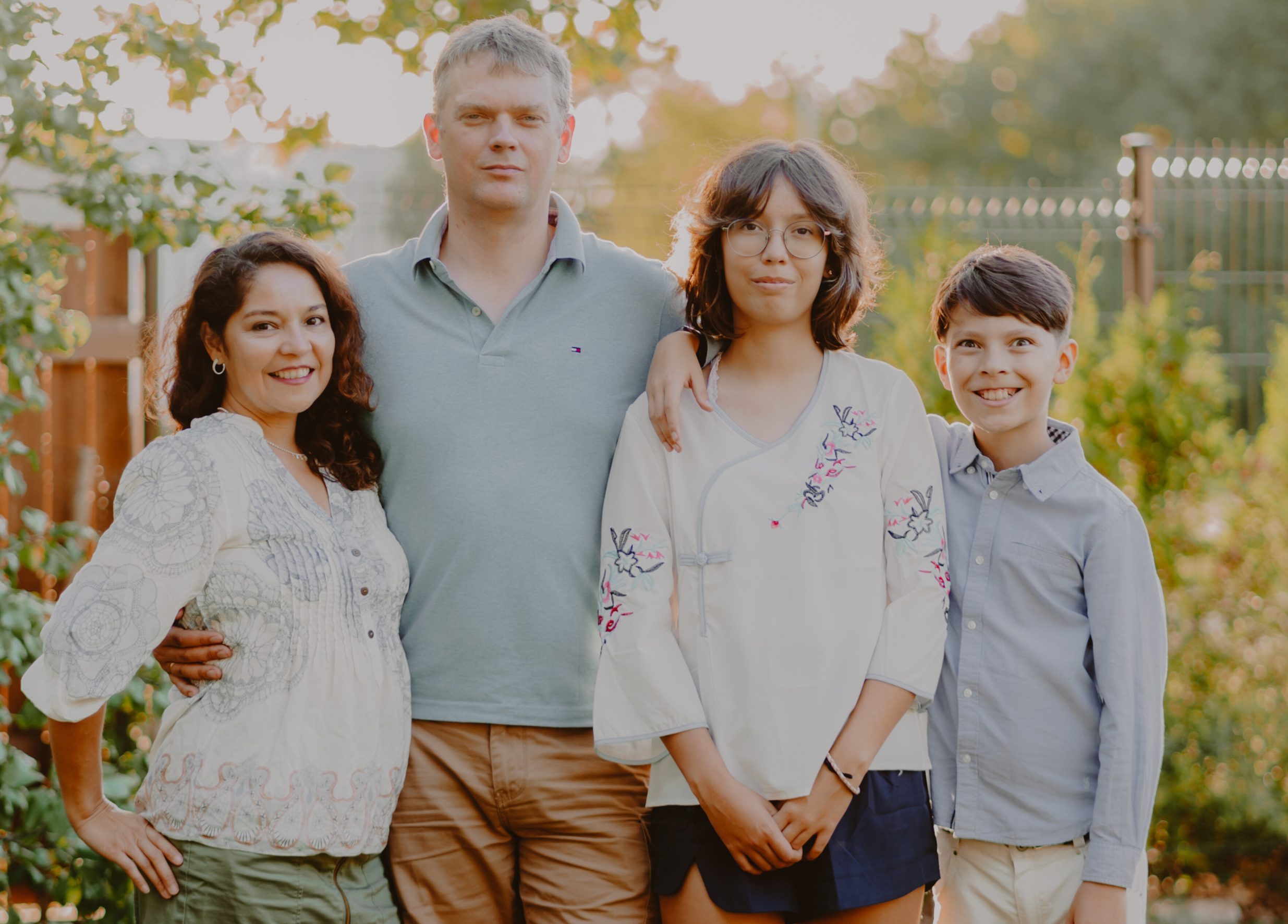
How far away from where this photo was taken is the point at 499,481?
2350 millimetres

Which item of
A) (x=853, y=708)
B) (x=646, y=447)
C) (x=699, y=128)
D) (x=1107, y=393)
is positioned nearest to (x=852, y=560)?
(x=853, y=708)

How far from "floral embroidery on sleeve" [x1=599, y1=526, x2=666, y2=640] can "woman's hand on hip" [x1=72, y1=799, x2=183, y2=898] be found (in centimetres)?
83

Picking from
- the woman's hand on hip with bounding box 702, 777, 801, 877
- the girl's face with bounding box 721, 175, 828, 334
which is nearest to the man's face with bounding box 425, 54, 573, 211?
the girl's face with bounding box 721, 175, 828, 334

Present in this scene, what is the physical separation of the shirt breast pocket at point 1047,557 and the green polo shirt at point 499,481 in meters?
0.80

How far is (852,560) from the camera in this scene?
6.86 feet

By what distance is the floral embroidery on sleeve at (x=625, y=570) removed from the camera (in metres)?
2.13

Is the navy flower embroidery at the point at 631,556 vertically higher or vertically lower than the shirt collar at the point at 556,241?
lower

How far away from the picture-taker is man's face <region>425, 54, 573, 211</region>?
2.42m

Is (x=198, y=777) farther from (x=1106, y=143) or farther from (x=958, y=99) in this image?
(x=958, y=99)

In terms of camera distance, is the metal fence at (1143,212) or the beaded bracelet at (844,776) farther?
the metal fence at (1143,212)

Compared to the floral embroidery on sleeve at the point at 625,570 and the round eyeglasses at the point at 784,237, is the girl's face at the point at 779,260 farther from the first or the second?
the floral embroidery on sleeve at the point at 625,570

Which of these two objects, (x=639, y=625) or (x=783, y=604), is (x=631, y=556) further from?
(x=783, y=604)

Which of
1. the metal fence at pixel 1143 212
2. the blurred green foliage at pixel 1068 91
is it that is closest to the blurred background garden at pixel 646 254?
the metal fence at pixel 1143 212

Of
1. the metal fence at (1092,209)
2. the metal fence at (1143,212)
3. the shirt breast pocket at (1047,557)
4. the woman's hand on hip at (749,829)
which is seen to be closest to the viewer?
the woman's hand on hip at (749,829)
